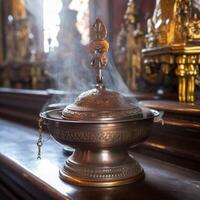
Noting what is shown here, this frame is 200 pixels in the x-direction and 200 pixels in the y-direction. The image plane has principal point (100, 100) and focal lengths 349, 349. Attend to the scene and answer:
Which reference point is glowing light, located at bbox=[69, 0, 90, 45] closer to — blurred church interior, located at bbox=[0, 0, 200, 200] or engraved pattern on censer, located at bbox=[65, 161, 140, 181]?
blurred church interior, located at bbox=[0, 0, 200, 200]

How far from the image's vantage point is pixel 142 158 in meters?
1.16

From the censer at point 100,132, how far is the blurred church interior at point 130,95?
0.03 m

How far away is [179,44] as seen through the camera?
4.20 feet

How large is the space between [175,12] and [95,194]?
0.86 meters

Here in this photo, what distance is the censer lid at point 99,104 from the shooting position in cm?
85


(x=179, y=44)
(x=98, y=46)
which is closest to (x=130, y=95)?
(x=179, y=44)

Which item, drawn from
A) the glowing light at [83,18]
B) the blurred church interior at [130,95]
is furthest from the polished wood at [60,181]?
the glowing light at [83,18]

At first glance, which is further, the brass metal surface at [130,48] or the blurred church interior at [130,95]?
the brass metal surface at [130,48]

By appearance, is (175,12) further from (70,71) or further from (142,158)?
(70,71)

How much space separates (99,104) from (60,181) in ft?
0.75

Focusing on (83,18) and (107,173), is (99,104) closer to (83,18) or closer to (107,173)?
(107,173)

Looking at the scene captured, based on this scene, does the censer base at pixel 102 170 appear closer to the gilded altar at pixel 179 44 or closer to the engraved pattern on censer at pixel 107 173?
the engraved pattern on censer at pixel 107 173

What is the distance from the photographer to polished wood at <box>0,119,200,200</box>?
82 cm

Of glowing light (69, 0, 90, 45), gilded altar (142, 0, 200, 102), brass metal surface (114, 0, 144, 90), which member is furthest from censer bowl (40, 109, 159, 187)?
glowing light (69, 0, 90, 45)
